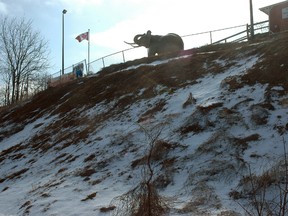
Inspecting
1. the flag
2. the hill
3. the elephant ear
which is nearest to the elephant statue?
the elephant ear

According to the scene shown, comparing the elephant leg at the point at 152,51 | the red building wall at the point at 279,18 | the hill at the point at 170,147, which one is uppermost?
the red building wall at the point at 279,18

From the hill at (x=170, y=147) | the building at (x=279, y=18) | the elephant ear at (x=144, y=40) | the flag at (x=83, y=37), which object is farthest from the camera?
the flag at (x=83, y=37)

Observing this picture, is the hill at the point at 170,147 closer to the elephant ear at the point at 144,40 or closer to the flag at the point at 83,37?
the elephant ear at the point at 144,40

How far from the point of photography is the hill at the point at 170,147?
6223 mm

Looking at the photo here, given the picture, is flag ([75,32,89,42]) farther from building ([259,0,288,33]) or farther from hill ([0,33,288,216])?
hill ([0,33,288,216])

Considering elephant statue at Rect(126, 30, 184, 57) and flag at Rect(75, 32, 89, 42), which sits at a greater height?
flag at Rect(75, 32, 89, 42)

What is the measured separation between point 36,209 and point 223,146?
415 cm

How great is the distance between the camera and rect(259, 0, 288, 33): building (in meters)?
20.2

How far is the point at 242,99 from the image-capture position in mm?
9750

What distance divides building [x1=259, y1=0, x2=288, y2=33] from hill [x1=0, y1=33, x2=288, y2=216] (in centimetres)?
715

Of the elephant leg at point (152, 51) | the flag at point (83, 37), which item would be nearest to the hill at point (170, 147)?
the elephant leg at point (152, 51)

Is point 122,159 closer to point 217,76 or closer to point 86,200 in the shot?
point 86,200

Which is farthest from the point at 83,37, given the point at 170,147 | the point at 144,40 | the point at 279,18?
the point at 170,147

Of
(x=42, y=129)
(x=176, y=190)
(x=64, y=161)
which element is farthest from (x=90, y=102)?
(x=176, y=190)
